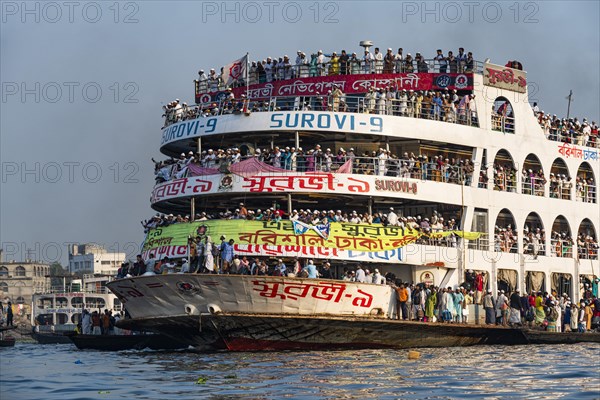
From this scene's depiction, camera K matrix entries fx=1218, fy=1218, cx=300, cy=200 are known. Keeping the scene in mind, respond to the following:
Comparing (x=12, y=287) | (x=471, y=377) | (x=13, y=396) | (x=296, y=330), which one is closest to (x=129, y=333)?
(x=296, y=330)

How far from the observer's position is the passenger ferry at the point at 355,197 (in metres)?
28.5

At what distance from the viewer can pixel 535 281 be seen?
36.4 metres

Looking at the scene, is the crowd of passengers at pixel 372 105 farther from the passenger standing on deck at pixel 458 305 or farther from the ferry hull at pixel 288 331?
the ferry hull at pixel 288 331

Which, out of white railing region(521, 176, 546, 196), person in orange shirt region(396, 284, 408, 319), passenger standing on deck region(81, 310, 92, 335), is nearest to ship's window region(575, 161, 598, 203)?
white railing region(521, 176, 546, 196)

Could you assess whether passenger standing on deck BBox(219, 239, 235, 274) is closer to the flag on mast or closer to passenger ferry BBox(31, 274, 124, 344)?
the flag on mast

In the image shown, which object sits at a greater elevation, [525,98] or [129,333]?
[525,98]

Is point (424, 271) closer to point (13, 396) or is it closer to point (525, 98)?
point (525, 98)

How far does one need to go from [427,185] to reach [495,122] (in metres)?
4.08

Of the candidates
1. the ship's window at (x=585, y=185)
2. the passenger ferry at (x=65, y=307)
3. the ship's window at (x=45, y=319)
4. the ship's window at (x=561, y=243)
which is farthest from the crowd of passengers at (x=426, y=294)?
the ship's window at (x=45, y=319)

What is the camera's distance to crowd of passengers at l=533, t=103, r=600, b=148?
1491 inches

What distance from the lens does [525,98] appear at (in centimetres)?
3684

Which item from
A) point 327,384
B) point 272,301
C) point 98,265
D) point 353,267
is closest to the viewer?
point 327,384

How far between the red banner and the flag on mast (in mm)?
869

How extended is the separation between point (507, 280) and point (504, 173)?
10.2 feet
